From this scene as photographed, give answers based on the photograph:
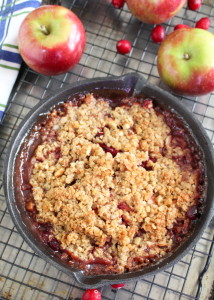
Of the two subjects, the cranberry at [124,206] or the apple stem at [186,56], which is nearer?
the cranberry at [124,206]

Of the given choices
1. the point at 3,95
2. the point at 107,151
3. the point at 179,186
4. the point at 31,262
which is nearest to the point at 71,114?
the point at 107,151

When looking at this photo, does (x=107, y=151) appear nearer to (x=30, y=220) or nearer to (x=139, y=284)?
(x=30, y=220)

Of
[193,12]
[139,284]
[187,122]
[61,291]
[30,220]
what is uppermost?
[193,12]

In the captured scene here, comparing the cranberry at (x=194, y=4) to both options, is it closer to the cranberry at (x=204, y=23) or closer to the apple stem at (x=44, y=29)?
the cranberry at (x=204, y=23)

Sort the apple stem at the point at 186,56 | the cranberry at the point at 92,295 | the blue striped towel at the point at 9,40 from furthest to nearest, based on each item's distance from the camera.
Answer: the blue striped towel at the point at 9,40 → the apple stem at the point at 186,56 → the cranberry at the point at 92,295

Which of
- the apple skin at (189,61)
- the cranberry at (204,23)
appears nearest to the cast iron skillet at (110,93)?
the apple skin at (189,61)

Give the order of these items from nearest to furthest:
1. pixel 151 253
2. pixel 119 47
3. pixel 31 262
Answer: pixel 151 253, pixel 31 262, pixel 119 47
